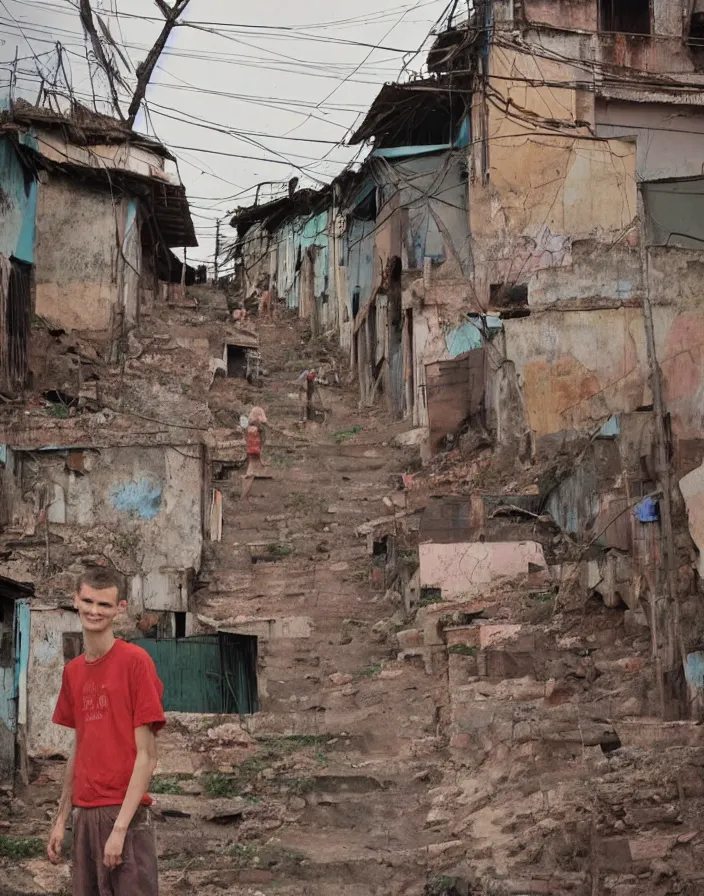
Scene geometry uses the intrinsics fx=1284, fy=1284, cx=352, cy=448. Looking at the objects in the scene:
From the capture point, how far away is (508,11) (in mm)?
21375

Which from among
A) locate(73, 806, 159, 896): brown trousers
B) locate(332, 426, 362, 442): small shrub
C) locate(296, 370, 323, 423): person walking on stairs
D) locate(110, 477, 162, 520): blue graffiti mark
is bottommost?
locate(73, 806, 159, 896): brown trousers

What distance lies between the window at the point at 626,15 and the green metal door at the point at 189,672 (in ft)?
47.2

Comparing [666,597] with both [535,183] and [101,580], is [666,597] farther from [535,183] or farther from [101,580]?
[535,183]

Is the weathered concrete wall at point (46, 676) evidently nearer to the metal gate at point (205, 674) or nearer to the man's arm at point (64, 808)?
the metal gate at point (205, 674)

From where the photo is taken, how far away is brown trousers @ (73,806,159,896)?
4.75 meters

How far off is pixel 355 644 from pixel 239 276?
21820 mm

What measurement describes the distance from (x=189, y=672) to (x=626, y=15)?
49.7 feet

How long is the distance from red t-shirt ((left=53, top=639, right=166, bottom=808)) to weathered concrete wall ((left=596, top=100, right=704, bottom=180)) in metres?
18.7

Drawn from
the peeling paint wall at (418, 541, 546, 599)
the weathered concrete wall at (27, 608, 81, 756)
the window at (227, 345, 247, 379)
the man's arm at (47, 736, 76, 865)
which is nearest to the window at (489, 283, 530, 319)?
the window at (227, 345, 247, 379)

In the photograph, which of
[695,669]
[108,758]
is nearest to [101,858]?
[108,758]

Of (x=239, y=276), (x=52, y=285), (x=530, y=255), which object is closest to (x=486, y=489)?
(x=530, y=255)

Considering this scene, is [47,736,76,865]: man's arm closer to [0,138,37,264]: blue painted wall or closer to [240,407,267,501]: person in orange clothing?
[240,407,267,501]: person in orange clothing

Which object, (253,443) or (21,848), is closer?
(21,848)

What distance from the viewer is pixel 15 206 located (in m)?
20.3
